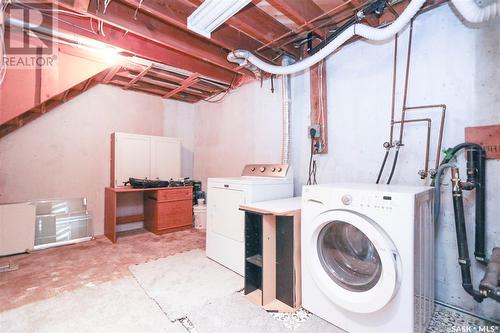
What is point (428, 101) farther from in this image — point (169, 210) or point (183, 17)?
point (169, 210)

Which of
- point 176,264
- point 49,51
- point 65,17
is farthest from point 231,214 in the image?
point 49,51

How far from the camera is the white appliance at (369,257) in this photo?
129 cm

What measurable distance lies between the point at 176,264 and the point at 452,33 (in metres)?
3.20

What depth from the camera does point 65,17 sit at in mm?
2129

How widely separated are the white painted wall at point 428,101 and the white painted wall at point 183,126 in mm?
2890

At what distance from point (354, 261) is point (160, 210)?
283 cm

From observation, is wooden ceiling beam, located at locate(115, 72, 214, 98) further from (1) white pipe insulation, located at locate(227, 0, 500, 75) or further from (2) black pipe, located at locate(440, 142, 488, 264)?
(2) black pipe, located at locate(440, 142, 488, 264)

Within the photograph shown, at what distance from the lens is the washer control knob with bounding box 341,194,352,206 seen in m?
1.46

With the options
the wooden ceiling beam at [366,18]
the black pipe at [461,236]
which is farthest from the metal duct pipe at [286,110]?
the black pipe at [461,236]

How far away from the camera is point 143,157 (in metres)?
3.81

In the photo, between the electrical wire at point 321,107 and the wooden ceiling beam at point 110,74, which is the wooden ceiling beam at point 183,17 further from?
the wooden ceiling beam at point 110,74

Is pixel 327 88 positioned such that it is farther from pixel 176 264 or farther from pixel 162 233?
pixel 162 233

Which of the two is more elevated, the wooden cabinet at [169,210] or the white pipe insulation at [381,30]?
the white pipe insulation at [381,30]

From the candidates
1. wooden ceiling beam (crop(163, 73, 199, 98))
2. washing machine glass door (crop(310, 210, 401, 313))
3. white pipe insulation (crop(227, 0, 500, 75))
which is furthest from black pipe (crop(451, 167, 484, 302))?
wooden ceiling beam (crop(163, 73, 199, 98))
